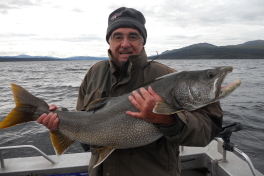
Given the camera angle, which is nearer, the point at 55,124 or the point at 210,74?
the point at 210,74

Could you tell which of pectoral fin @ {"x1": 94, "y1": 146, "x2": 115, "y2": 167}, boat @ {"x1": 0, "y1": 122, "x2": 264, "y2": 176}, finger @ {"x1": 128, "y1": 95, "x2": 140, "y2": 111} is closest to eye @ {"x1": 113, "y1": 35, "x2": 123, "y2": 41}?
finger @ {"x1": 128, "y1": 95, "x2": 140, "y2": 111}

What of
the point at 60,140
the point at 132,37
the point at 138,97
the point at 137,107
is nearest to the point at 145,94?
the point at 138,97

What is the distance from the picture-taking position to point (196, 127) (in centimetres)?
252

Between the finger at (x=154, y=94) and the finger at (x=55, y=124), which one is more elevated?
the finger at (x=154, y=94)

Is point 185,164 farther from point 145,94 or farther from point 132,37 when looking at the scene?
point 132,37

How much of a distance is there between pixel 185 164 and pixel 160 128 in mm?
2764

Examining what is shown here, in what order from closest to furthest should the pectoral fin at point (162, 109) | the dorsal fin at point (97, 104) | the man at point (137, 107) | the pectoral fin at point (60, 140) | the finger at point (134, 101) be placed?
the pectoral fin at point (162, 109) < the man at point (137, 107) < the finger at point (134, 101) < the dorsal fin at point (97, 104) < the pectoral fin at point (60, 140)

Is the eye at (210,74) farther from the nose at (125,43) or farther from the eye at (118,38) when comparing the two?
the eye at (118,38)

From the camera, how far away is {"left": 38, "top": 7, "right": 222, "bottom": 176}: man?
2600 mm

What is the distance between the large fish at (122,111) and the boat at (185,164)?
1.38 m

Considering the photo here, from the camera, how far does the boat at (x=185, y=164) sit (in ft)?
14.3

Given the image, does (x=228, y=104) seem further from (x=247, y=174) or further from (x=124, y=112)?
(x=124, y=112)

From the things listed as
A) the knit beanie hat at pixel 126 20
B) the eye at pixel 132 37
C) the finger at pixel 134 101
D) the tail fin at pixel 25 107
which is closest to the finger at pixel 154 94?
the finger at pixel 134 101

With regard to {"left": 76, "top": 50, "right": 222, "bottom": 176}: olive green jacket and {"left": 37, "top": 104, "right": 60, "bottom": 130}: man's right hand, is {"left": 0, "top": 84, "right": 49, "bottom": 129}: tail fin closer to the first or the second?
{"left": 37, "top": 104, "right": 60, "bottom": 130}: man's right hand
